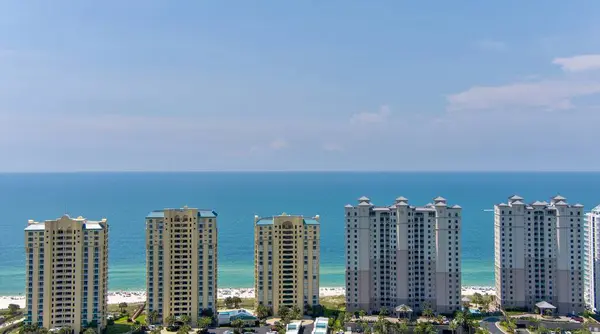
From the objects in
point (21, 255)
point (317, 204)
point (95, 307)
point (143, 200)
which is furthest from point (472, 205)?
point (95, 307)

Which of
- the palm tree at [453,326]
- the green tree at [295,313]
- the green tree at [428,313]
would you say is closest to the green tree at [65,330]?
the green tree at [295,313]

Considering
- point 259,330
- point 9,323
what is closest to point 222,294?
point 259,330

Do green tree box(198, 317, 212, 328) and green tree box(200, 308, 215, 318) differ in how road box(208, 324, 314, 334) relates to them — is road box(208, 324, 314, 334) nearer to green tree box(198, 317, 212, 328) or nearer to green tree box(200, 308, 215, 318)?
green tree box(198, 317, 212, 328)

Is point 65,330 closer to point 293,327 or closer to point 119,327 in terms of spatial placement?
point 119,327

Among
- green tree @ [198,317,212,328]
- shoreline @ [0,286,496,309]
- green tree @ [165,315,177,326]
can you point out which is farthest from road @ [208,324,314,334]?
shoreline @ [0,286,496,309]

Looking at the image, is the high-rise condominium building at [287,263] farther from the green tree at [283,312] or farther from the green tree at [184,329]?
the green tree at [184,329]

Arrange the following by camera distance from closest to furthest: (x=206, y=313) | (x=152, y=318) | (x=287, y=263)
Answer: (x=152, y=318)
(x=206, y=313)
(x=287, y=263)

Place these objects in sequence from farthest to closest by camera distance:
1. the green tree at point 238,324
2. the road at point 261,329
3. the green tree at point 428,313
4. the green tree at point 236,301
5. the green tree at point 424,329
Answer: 1. the green tree at point 236,301
2. the green tree at point 428,313
3. the green tree at point 238,324
4. the road at point 261,329
5. the green tree at point 424,329
